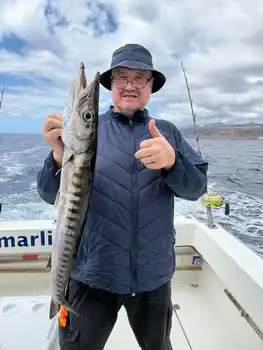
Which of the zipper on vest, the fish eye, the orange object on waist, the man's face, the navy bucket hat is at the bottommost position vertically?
the orange object on waist

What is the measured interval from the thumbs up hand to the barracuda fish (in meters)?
0.21

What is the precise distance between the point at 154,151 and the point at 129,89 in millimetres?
446

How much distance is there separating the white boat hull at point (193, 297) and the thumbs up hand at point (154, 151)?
4.46 ft

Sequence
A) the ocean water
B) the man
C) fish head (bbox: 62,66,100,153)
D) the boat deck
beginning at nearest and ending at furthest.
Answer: fish head (bbox: 62,66,100,153) → the man → the boat deck → the ocean water

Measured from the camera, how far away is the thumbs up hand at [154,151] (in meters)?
1.27

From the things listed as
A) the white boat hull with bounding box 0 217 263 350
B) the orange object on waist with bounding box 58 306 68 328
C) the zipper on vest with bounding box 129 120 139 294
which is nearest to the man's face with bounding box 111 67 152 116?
the zipper on vest with bounding box 129 120 139 294

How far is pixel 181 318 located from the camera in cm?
298

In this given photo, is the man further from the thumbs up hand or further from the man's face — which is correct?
the thumbs up hand

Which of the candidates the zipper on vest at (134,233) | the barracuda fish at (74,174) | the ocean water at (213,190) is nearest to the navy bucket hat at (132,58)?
the barracuda fish at (74,174)

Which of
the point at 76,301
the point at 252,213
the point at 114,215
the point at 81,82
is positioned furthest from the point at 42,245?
the point at 252,213

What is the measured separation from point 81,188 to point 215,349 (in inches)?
76.9

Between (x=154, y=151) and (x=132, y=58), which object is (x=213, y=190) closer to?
(x=132, y=58)

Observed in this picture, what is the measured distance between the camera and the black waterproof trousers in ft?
5.17

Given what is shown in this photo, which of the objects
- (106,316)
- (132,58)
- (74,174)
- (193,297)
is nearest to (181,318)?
(193,297)
